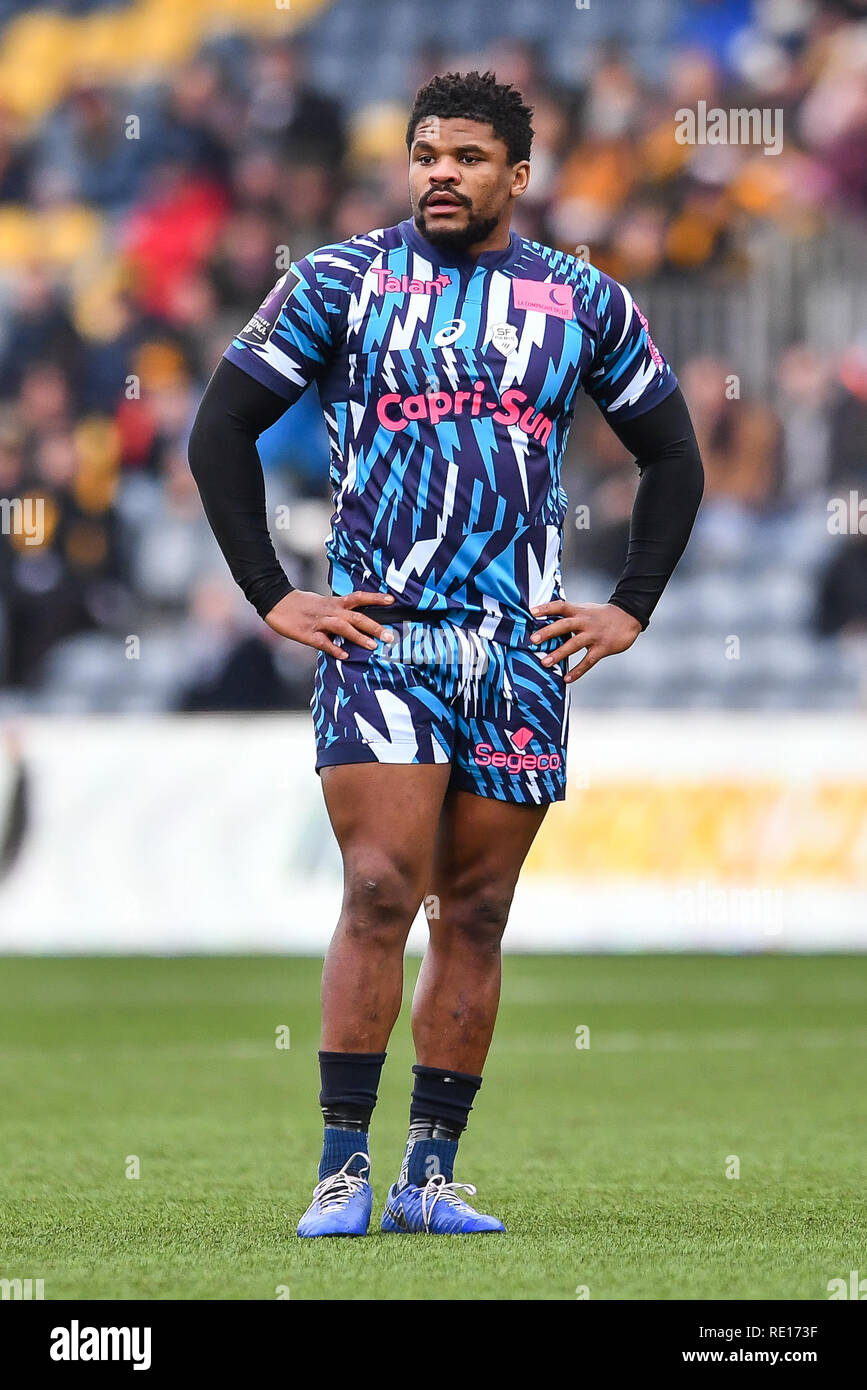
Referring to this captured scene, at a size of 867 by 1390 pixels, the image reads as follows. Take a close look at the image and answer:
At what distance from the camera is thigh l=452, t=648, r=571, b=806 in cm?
407

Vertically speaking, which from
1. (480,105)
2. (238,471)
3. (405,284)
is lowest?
(238,471)

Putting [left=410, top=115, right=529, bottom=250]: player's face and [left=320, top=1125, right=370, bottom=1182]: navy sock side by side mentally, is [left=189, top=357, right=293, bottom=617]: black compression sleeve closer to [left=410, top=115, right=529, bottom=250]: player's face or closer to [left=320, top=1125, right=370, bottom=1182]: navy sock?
[left=410, top=115, right=529, bottom=250]: player's face

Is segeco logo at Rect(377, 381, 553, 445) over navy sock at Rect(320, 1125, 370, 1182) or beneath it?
over

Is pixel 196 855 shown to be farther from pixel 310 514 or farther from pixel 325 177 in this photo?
pixel 325 177

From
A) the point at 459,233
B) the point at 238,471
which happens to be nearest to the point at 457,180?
the point at 459,233

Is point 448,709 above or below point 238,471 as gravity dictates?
below

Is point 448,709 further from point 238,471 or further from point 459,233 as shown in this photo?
point 459,233

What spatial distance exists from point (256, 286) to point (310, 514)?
2532mm

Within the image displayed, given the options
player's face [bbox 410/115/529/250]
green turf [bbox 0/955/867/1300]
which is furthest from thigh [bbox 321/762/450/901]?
player's face [bbox 410/115/529/250]

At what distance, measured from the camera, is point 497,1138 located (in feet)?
18.1

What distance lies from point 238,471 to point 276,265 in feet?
34.1

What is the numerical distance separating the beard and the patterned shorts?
2.36 feet
